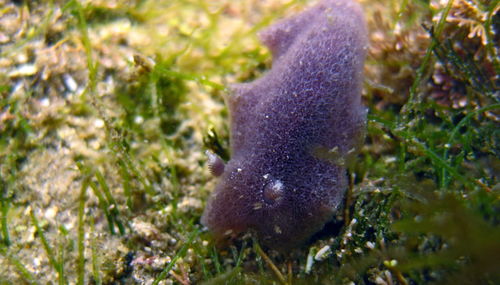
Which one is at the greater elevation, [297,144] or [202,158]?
[297,144]

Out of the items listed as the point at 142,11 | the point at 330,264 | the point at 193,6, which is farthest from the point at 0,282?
the point at 193,6

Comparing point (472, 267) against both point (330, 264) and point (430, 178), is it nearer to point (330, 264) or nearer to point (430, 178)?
point (330, 264)

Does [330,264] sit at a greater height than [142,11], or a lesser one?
lesser

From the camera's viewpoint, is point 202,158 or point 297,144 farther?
point 202,158

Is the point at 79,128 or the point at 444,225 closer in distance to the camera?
the point at 444,225

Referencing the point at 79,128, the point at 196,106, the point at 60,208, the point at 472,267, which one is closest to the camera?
the point at 472,267

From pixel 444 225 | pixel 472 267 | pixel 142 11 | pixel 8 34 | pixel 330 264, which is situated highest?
pixel 8 34

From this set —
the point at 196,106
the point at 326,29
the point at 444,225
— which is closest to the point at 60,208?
the point at 196,106

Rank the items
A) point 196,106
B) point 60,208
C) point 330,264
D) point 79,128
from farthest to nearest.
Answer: point 196,106, point 79,128, point 60,208, point 330,264
